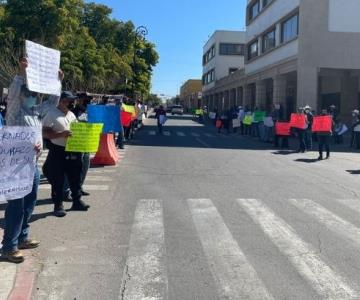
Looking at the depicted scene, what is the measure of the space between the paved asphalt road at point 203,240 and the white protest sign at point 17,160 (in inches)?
33.2

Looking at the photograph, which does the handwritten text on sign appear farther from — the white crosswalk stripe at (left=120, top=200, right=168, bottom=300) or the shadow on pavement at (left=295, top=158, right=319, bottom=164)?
the shadow on pavement at (left=295, top=158, right=319, bottom=164)

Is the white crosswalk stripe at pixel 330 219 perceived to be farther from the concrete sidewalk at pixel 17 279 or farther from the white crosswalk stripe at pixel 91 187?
the concrete sidewalk at pixel 17 279

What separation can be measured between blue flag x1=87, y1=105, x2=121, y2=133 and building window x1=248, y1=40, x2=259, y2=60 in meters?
35.9

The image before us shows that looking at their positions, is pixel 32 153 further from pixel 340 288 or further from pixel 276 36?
pixel 276 36

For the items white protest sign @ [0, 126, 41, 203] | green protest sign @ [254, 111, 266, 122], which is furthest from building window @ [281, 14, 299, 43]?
white protest sign @ [0, 126, 41, 203]

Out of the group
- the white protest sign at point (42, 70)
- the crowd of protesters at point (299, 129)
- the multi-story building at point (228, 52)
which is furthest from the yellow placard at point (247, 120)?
the multi-story building at point (228, 52)

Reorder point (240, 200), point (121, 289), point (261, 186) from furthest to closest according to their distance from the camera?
point (261, 186)
point (240, 200)
point (121, 289)

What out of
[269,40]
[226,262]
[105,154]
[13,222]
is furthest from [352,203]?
[269,40]

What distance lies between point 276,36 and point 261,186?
32.0 meters

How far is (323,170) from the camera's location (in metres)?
15.0

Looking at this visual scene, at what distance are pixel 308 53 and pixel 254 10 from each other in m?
18.6

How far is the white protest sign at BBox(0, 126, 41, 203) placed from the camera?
17.7 ft

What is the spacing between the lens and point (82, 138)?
8375 millimetres

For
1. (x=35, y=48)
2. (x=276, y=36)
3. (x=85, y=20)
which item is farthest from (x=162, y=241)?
(x=85, y=20)
